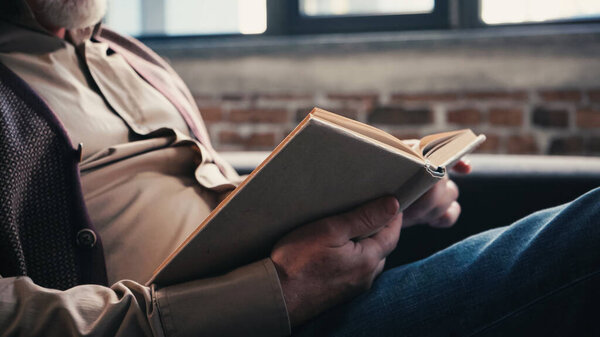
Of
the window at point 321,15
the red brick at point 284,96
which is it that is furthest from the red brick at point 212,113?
the window at point 321,15

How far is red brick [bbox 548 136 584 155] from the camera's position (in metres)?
1.73

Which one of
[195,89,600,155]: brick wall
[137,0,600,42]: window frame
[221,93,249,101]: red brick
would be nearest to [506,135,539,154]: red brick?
[195,89,600,155]: brick wall

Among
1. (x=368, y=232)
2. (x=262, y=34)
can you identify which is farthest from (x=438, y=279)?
(x=262, y=34)

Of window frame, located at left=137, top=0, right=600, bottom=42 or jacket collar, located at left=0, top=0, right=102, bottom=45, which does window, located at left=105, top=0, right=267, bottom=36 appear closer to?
window frame, located at left=137, top=0, right=600, bottom=42

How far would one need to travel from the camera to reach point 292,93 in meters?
1.87

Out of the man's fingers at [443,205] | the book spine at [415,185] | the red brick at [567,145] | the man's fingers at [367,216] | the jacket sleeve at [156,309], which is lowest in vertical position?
the red brick at [567,145]

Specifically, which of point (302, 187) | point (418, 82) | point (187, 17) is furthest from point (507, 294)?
point (187, 17)

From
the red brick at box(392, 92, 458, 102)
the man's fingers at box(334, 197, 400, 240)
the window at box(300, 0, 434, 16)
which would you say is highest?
the window at box(300, 0, 434, 16)

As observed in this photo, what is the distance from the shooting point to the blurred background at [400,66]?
1705mm

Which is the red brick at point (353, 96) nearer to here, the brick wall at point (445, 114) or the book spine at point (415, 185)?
the brick wall at point (445, 114)

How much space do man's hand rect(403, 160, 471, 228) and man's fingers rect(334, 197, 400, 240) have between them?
0.76ft

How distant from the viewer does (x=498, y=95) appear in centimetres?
174

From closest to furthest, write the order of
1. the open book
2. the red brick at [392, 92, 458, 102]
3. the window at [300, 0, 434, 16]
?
the open book → the red brick at [392, 92, 458, 102] → the window at [300, 0, 434, 16]

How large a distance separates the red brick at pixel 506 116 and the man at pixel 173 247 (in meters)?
0.96
